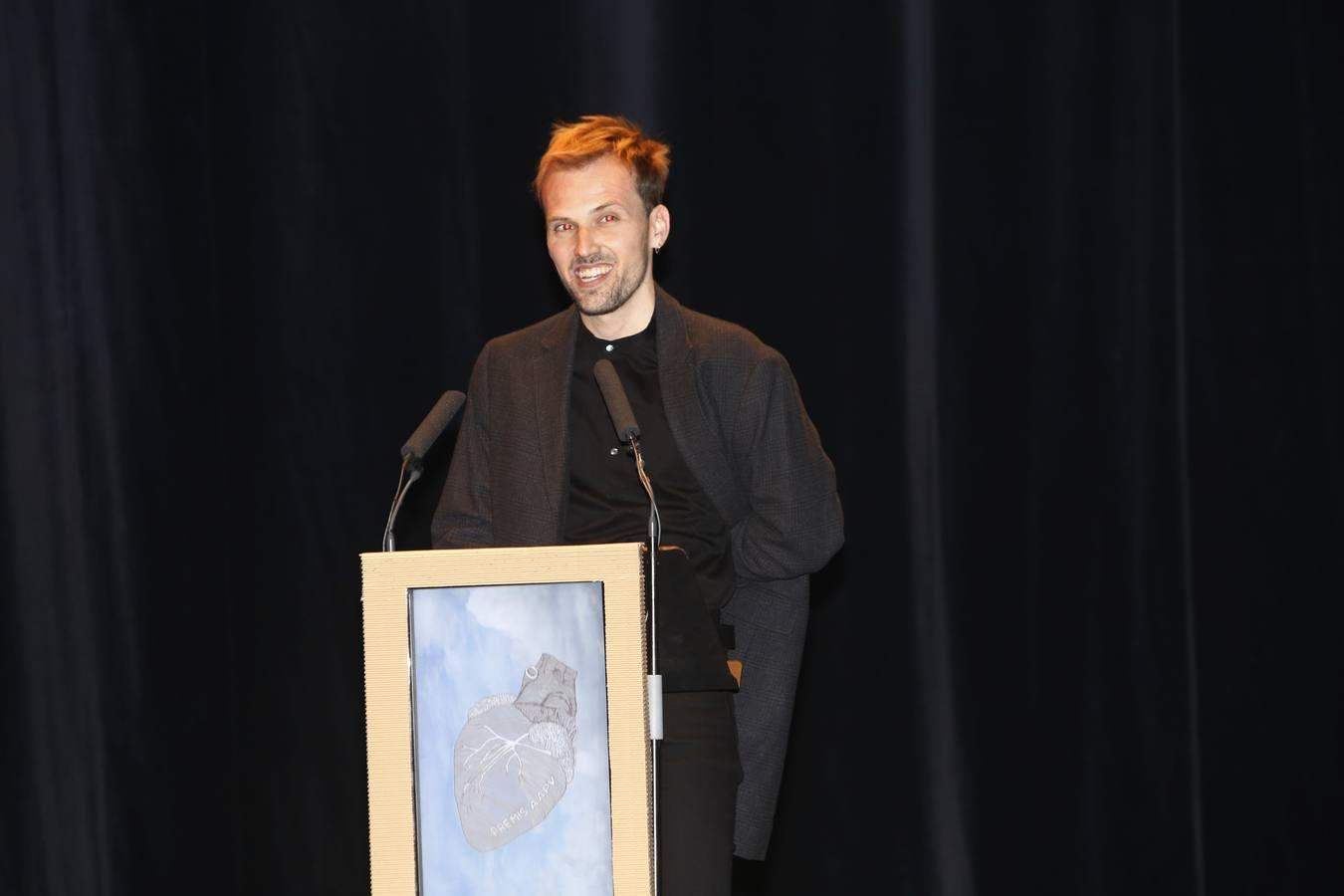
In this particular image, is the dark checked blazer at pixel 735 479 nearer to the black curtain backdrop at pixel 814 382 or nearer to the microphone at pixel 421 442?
the microphone at pixel 421 442

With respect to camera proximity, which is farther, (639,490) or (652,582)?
(639,490)

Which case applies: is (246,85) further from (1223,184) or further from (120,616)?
(1223,184)

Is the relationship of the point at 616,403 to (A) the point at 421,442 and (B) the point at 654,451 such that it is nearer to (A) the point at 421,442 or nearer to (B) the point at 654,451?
(A) the point at 421,442

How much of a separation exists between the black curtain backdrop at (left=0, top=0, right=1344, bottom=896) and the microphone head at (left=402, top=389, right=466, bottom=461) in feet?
5.27

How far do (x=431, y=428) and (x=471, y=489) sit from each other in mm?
518

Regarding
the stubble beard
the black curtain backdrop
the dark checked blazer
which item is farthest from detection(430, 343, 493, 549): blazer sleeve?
the black curtain backdrop

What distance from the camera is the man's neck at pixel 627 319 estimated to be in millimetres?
2385

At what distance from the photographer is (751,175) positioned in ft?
11.5

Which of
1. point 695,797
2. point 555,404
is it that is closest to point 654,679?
point 695,797

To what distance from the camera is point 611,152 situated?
2332 mm

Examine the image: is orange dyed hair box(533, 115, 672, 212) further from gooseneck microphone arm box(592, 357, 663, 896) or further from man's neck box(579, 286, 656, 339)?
gooseneck microphone arm box(592, 357, 663, 896)

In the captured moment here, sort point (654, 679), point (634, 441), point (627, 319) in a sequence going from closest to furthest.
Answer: point (654, 679) → point (634, 441) → point (627, 319)

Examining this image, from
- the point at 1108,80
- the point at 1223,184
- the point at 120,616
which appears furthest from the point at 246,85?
the point at 1223,184

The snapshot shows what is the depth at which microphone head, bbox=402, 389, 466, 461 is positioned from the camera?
6.09ft
